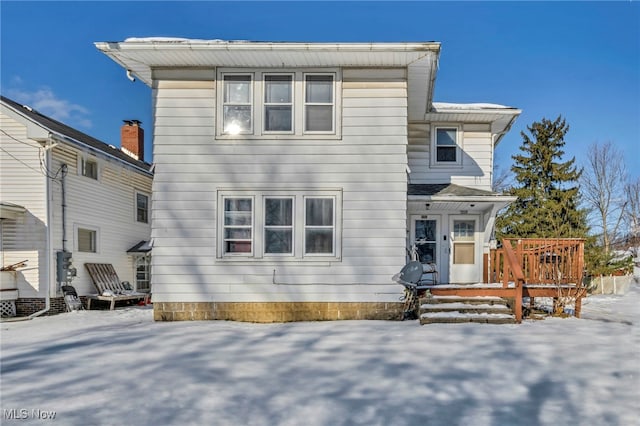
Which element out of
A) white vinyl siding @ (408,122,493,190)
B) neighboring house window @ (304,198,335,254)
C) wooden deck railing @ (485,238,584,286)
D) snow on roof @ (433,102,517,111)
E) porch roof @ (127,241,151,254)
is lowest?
porch roof @ (127,241,151,254)

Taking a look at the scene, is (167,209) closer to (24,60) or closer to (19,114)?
(19,114)

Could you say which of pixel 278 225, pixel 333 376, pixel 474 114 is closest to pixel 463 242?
pixel 474 114


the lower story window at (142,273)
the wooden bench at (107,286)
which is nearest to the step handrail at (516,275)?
the wooden bench at (107,286)

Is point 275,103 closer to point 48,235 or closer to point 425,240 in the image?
point 425,240

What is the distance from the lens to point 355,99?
8562 millimetres

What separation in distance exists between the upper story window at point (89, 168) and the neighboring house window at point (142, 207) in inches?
102

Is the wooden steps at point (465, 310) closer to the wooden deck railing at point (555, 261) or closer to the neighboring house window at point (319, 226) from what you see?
the wooden deck railing at point (555, 261)

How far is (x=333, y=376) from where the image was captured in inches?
186

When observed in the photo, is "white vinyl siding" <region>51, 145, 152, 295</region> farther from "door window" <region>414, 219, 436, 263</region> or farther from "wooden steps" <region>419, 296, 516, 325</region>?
"wooden steps" <region>419, 296, 516, 325</region>

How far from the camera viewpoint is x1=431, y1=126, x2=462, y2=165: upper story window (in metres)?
11.2

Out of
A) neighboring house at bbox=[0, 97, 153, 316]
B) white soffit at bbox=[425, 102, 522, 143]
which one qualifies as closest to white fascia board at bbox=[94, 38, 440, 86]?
white soffit at bbox=[425, 102, 522, 143]

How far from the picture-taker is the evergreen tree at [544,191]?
19.6 m

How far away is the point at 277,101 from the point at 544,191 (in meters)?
16.6

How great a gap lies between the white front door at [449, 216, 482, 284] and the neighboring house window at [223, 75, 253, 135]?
18.4 feet
